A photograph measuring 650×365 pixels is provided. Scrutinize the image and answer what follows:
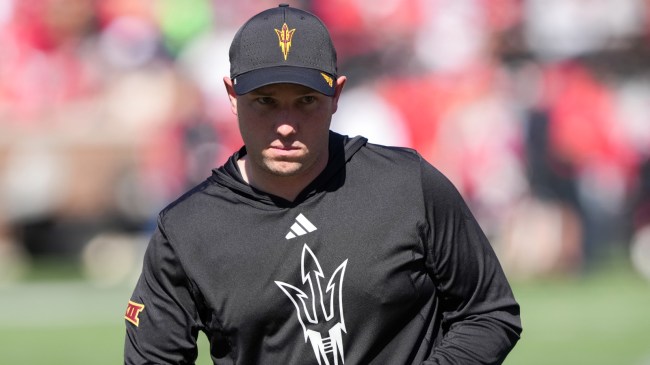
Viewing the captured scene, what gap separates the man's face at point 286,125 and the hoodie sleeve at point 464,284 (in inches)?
Result: 15.4

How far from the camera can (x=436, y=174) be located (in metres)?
4.25

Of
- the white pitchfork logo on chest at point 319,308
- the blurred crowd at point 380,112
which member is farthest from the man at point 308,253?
the blurred crowd at point 380,112

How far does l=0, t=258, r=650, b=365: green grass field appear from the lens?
436 inches

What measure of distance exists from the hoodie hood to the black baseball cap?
29 cm

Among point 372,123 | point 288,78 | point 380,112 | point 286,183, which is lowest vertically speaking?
point 286,183

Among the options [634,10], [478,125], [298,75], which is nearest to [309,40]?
[298,75]

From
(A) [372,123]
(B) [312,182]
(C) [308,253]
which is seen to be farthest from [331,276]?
(A) [372,123]

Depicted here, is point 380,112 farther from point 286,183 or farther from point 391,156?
point 286,183

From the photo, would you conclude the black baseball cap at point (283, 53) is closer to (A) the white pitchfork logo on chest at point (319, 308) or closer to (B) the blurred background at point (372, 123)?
(A) the white pitchfork logo on chest at point (319, 308)

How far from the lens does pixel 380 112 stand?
15203 mm

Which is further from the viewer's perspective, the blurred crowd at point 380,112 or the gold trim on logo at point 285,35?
the blurred crowd at point 380,112

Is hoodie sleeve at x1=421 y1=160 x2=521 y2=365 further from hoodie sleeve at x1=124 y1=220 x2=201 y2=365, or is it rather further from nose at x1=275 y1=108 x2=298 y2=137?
hoodie sleeve at x1=124 y1=220 x2=201 y2=365

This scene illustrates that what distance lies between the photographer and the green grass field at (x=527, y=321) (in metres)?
11.1

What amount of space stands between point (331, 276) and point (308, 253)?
0.33 ft
